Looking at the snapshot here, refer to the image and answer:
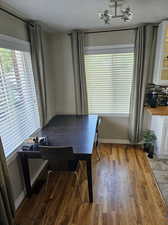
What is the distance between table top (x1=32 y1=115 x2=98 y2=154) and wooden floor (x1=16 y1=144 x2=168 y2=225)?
74 centimetres

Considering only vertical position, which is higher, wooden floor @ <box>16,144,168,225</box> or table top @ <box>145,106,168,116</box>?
table top @ <box>145,106,168,116</box>

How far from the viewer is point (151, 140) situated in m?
2.88

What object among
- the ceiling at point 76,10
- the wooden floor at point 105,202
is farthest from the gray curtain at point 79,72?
the wooden floor at point 105,202

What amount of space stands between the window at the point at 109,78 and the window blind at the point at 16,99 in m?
1.28

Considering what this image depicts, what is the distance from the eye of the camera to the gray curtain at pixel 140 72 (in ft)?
8.68

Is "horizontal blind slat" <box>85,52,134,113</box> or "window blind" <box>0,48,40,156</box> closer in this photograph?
"window blind" <box>0,48,40,156</box>

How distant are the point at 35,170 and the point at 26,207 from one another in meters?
0.57

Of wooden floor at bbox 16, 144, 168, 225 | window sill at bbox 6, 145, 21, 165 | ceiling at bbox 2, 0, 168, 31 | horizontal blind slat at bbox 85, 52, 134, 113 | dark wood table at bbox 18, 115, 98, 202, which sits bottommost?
wooden floor at bbox 16, 144, 168, 225

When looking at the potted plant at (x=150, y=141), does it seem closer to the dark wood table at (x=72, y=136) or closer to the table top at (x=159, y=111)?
the table top at (x=159, y=111)

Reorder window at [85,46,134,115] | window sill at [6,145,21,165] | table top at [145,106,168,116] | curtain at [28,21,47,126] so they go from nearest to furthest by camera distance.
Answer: window sill at [6,145,21,165] < curtain at [28,21,47,126] < table top at [145,106,168,116] < window at [85,46,134,115]

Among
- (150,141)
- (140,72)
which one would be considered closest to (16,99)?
(140,72)

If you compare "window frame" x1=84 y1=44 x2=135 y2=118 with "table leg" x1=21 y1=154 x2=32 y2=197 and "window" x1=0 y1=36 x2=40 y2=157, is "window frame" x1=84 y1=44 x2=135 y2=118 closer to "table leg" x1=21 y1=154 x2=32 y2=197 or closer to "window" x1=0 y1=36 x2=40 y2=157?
"window" x1=0 y1=36 x2=40 y2=157

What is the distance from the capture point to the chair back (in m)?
1.66

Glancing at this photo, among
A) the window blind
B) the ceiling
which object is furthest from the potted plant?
the window blind
